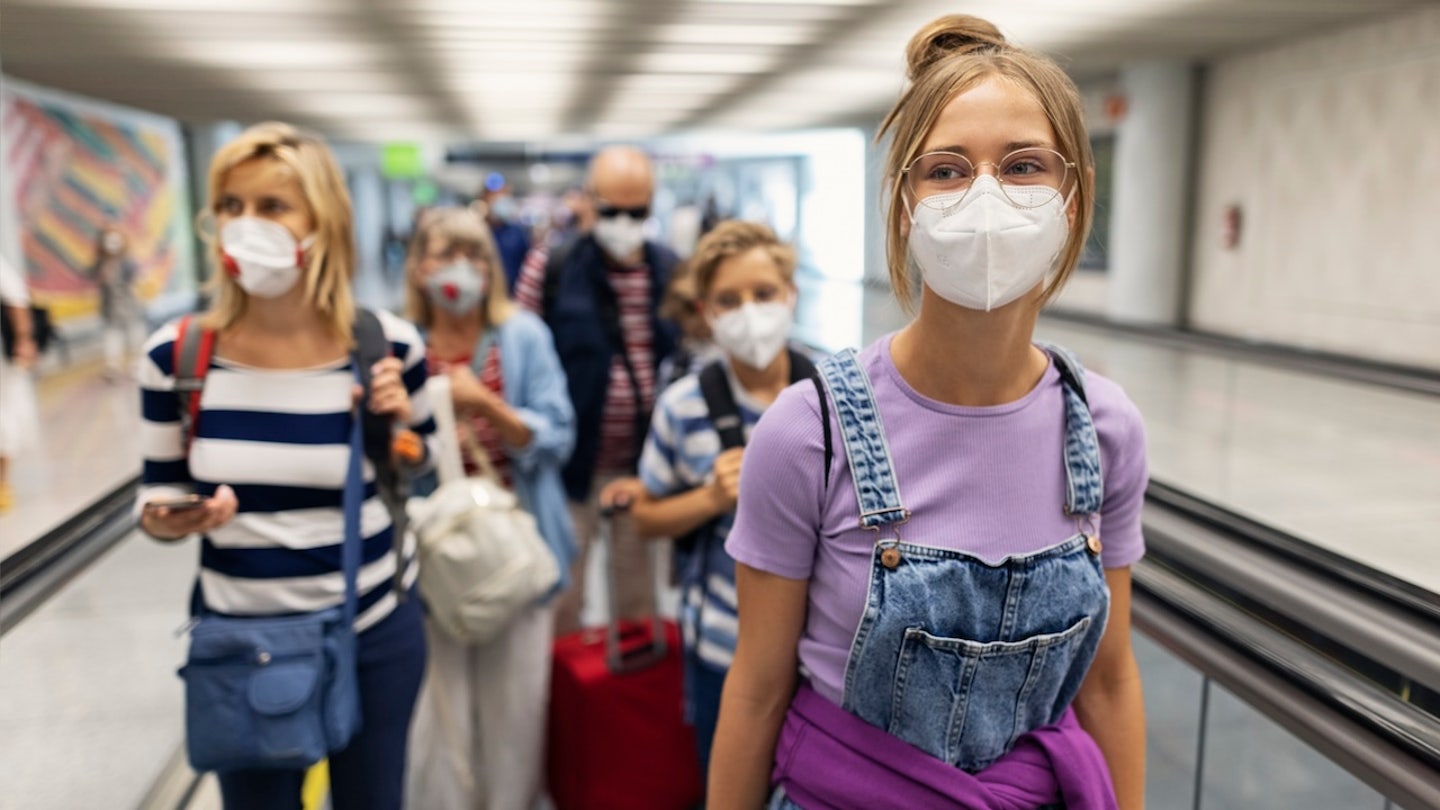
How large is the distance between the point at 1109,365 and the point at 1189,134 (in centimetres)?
749

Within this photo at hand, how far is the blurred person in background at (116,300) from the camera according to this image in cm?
1273

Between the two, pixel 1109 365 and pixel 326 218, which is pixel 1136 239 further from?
pixel 326 218

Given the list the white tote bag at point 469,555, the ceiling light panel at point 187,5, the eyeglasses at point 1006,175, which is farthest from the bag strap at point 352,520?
the ceiling light panel at point 187,5

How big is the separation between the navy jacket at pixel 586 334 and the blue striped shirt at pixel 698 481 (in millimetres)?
1132

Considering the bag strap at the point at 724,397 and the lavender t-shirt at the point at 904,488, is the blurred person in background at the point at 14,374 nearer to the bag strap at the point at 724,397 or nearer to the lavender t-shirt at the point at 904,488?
the bag strap at the point at 724,397

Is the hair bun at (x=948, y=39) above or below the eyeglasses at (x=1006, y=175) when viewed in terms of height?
A: above

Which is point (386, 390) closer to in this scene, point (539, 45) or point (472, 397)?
point (472, 397)

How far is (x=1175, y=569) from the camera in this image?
10.3 ft

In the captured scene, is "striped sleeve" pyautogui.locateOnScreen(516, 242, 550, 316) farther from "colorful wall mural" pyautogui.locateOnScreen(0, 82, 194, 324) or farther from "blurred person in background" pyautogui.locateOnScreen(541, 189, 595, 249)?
"colorful wall mural" pyautogui.locateOnScreen(0, 82, 194, 324)

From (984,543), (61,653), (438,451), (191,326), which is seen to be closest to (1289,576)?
(984,543)

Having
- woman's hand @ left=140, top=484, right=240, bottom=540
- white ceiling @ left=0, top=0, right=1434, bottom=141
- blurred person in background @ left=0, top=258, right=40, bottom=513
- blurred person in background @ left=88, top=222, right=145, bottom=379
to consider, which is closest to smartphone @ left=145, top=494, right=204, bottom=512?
woman's hand @ left=140, top=484, right=240, bottom=540

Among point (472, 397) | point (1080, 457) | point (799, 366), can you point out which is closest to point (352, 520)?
point (472, 397)

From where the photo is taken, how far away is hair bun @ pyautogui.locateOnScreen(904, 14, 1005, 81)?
1.38 meters

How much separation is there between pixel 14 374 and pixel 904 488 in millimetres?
5894
